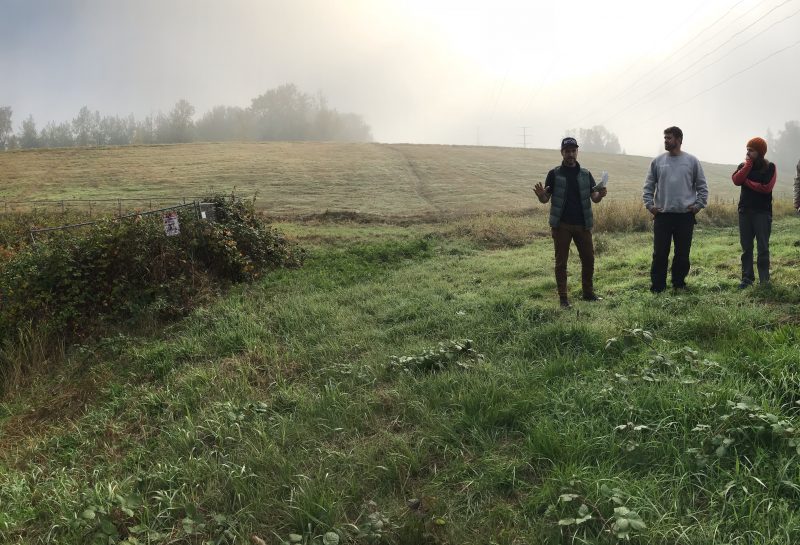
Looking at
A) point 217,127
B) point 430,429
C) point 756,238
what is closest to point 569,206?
point 756,238

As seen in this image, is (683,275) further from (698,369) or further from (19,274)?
(19,274)

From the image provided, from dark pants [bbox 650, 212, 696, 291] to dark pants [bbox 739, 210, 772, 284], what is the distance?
2.22 feet

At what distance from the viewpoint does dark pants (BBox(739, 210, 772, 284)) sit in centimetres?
608

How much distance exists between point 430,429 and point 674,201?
4.83 meters

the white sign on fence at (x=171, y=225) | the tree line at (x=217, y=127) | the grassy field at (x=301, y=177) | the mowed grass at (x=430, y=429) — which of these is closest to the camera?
the mowed grass at (x=430, y=429)

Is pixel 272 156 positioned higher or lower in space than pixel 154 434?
higher

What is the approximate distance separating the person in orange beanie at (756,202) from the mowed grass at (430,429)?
0.33 metres

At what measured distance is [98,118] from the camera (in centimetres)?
11206

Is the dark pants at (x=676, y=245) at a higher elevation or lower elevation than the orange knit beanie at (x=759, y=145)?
lower

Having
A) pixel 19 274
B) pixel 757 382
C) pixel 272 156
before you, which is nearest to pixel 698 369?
pixel 757 382

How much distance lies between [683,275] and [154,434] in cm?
652

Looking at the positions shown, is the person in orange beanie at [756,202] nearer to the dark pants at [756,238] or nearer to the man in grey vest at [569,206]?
the dark pants at [756,238]

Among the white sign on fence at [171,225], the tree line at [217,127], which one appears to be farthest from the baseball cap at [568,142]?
the tree line at [217,127]

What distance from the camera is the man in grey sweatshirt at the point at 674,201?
20.3 ft
